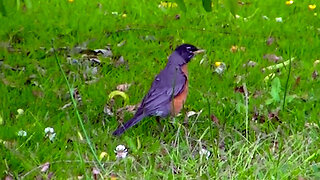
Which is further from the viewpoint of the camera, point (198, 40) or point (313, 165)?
point (198, 40)

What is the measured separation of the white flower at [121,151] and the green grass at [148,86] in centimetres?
4

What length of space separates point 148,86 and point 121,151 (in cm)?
140

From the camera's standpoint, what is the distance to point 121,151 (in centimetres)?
428

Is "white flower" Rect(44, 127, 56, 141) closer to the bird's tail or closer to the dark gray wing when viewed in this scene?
the bird's tail

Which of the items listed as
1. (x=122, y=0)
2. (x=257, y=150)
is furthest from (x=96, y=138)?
(x=122, y=0)

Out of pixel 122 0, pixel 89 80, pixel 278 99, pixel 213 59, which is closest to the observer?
pixel 278 99

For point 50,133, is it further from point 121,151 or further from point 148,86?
point 148,86

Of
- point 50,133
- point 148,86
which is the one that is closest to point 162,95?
point 50,133

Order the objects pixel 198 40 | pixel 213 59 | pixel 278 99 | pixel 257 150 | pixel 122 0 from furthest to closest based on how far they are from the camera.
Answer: pixel 122 0 < pixel 198 40 < pixel 213 59 < pixel 278 99 < pixel 257 150

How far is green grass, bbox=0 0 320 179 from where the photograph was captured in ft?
12.8

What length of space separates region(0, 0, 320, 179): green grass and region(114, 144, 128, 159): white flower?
0.14ft

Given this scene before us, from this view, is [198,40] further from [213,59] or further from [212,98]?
[212,98]

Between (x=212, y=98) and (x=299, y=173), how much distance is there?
1.76 meters

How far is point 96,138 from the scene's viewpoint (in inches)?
179
